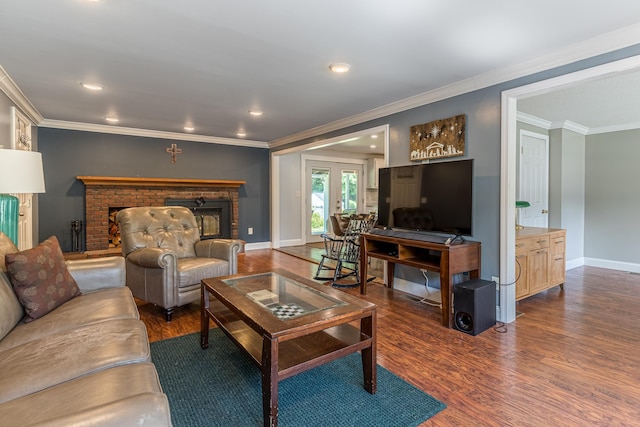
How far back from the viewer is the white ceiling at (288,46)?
1.94 m

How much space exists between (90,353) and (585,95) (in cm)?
463

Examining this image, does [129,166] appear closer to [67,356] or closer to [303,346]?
[67,356]

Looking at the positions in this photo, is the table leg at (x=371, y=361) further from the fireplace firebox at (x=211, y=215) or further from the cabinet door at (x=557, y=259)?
the fireplace firebox at (x=211, y=215)

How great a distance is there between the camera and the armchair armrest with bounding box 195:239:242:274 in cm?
324

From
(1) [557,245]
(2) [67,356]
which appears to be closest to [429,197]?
(1) [557,245]

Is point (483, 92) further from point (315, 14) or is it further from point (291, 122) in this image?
point (291, 122)

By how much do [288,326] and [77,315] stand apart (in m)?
1.10

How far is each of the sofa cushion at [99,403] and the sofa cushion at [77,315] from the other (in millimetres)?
584

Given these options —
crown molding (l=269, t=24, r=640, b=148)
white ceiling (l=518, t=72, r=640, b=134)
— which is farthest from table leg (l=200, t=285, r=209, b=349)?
white ceiling (l=518, t=72, r=640, b=134)

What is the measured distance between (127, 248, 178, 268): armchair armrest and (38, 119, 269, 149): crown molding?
3.17m

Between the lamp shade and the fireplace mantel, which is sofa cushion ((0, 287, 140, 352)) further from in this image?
the fireplace mantel

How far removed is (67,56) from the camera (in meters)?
2.58

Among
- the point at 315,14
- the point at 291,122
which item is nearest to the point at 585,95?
the point at 315,14

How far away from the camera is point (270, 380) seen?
1479mm
